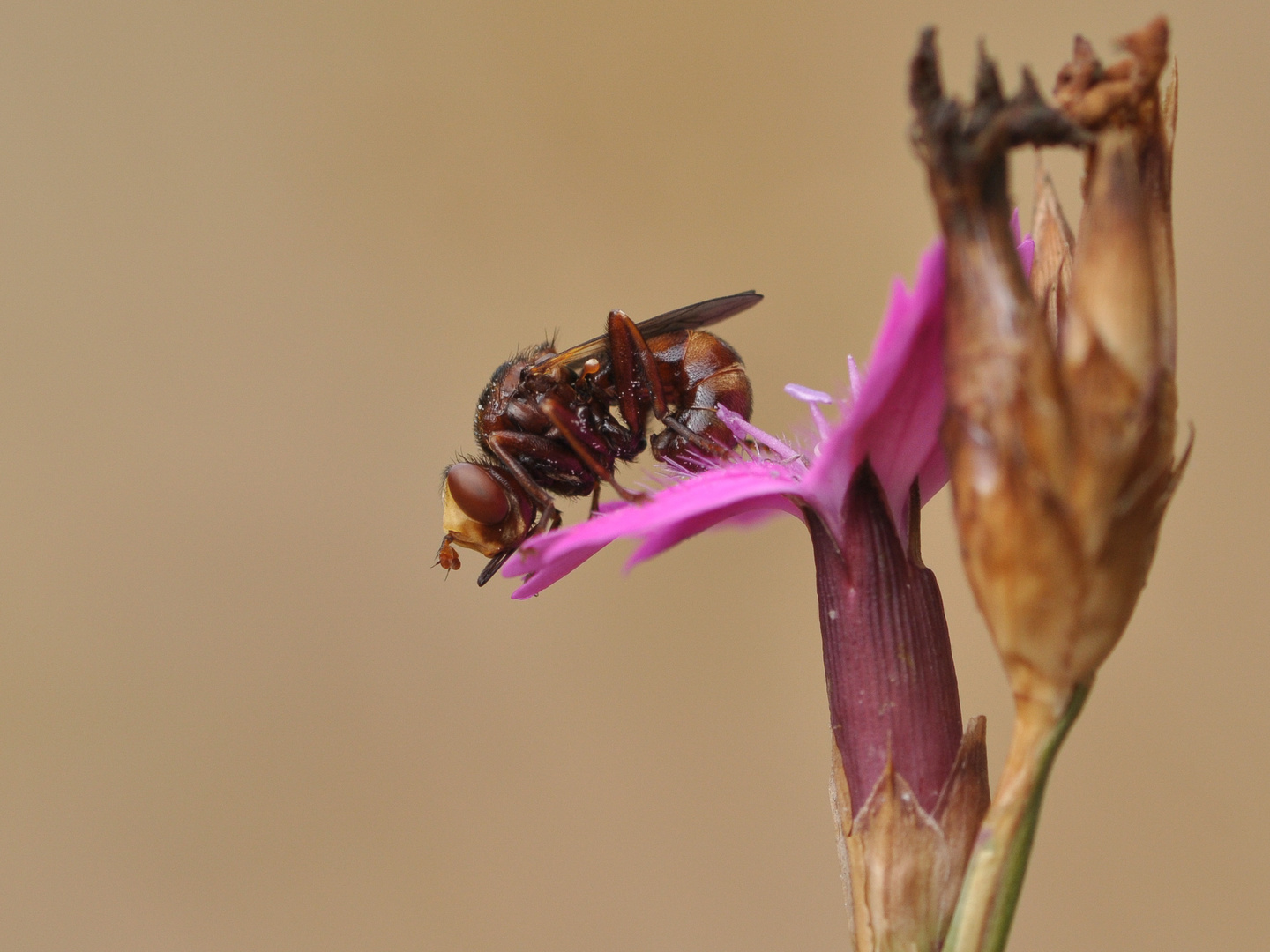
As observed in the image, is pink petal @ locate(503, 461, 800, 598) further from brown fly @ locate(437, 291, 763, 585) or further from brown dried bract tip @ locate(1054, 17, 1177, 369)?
brown dried bract tip @ locate(1054, 17, 1177, 369)

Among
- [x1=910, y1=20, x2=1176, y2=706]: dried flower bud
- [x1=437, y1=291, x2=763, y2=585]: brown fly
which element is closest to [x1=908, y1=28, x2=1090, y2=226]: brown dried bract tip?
[x1=910, y1=20, x2=1176, y2=706]: dried flower bud

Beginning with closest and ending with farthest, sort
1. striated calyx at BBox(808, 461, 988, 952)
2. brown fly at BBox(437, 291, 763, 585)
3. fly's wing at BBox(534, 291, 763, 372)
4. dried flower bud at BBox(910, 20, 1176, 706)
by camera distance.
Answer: dried flower bud at BBox(910, 20, 1176, 706)
striated calyx at BBox(808, 461, 988, 952)
brown fly at BBox(437, 291, 763, 585)
fly's wing at BBox(534, 291, 763, 372)

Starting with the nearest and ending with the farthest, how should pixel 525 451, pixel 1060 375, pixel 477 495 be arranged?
pixel 1060 375 → pixel 477 495 → pixel 525 451

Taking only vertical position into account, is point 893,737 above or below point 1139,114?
below

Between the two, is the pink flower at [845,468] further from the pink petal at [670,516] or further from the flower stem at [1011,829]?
the flower stem at [1011,829]

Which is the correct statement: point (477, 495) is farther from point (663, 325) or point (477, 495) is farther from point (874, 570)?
point (874, 570)

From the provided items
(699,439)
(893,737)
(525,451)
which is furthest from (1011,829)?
(525,451)

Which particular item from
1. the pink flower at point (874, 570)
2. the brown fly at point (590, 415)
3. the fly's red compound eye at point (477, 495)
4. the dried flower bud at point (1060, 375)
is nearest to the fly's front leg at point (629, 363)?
the brown fly at point (590, 415)
